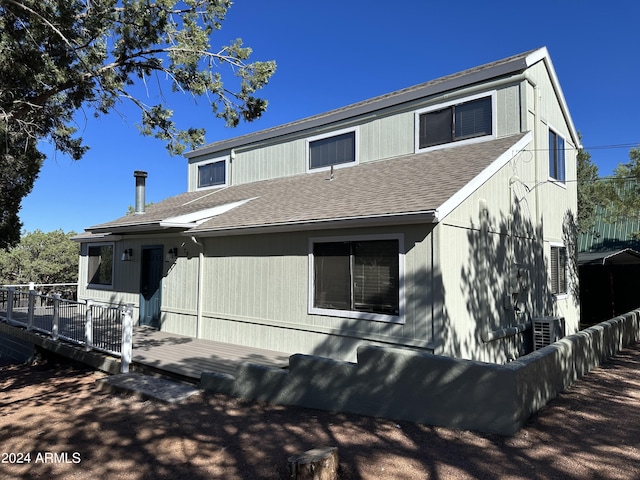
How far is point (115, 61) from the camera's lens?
22.4ft

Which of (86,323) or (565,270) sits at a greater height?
(565,270)

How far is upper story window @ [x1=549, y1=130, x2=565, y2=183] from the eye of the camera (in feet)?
33.9

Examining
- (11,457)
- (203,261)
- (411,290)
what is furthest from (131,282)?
(411,290)

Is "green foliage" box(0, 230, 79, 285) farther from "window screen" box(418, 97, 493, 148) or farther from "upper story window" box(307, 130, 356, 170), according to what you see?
"window screen" box(418, 97, 493, 148)

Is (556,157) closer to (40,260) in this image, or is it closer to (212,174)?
(212,174)

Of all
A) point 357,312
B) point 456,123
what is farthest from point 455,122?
point 357,312

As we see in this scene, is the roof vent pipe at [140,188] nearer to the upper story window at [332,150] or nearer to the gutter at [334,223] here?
the gutter at [334,223]

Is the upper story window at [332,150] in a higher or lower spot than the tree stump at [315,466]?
higher

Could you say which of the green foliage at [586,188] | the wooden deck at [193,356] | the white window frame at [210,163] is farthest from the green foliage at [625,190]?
the wooden deck at [193,356]

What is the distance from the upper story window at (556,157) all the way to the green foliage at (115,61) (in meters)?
7.40

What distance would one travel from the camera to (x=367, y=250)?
7.19 metres

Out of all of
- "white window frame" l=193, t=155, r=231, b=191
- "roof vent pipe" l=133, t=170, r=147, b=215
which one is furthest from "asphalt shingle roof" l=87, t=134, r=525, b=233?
"white window frame" l=193, t=155, r=231, b=191

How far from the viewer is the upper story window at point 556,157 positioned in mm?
10322

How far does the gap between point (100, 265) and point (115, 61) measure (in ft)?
29.1
